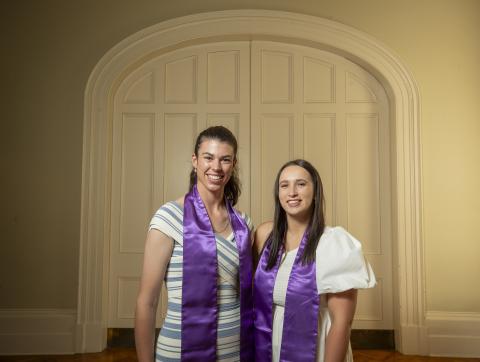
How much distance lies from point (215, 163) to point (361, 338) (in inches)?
111

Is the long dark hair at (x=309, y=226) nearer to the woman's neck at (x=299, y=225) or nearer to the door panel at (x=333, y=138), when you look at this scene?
the woman's neck at (x=299, y=225)

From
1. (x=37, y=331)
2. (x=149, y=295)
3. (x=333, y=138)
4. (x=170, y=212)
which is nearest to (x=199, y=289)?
(x=149, y=295)

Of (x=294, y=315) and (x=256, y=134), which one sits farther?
(x=256, y=134)

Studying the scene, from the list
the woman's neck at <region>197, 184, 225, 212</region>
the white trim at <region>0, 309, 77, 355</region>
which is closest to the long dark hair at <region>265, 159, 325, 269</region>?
the woman's neck at <region>197, 184, 225, 212</region>

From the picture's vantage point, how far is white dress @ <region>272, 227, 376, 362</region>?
1493mm

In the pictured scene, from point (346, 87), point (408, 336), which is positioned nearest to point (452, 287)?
point (408, 336)

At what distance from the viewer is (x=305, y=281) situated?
1.58m

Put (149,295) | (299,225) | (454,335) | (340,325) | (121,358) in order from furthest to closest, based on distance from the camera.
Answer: (454,335), (121,358), (299,225), (340,325), (149,295)

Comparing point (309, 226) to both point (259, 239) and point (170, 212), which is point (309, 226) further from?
point (170, 212)

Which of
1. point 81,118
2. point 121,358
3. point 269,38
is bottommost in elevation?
point 121,358

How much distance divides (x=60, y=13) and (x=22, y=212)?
75.3 inches

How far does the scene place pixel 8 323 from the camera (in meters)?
3.40

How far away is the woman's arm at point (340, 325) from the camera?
1.50 metres

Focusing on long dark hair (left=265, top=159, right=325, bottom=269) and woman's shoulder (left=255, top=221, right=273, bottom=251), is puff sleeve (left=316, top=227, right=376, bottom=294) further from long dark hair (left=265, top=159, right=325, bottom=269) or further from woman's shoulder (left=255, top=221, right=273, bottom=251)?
woman's shoulder (left=255, top=221, right=273, bottom=251)
